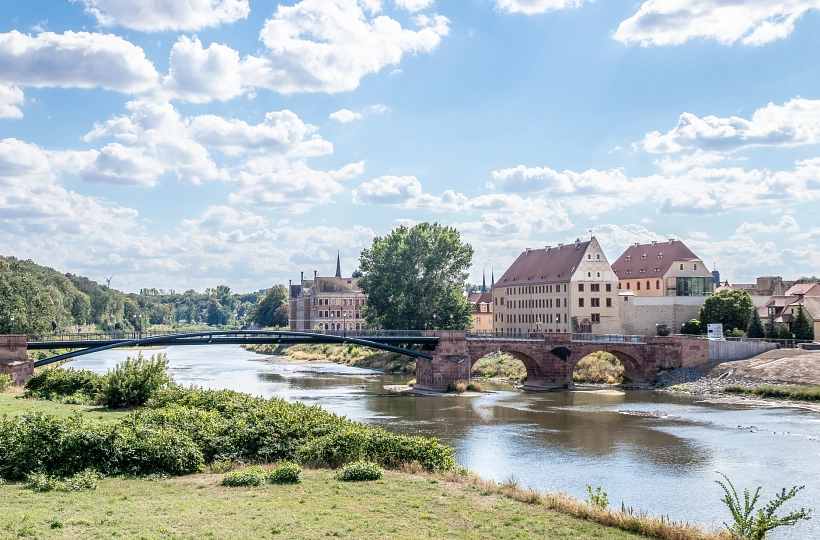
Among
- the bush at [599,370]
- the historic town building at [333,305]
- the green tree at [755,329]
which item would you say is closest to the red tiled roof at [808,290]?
the green tree at [755,329]

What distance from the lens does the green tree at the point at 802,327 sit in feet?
241

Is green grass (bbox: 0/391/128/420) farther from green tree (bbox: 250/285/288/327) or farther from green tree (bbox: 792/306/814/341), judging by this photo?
green tree (bbox: 250/285/288/327)

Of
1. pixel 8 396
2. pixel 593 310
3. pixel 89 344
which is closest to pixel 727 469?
pixel 8 396

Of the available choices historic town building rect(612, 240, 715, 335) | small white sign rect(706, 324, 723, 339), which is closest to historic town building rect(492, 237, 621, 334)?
historic town building rect(612, 240, 715, 335)

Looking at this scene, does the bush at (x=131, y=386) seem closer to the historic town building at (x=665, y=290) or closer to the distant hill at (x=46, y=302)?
the distant hill at (x=46, y=302)

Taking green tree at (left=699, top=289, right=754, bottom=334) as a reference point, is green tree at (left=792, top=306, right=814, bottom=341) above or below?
below

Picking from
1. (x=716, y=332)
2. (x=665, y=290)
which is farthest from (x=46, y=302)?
(x=716, y=332)

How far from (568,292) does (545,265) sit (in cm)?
889

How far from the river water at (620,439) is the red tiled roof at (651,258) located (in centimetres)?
3254

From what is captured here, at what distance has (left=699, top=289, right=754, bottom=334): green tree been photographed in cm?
8081

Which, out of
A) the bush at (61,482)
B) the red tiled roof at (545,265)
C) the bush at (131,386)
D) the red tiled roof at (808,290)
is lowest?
the bush at (61,482)

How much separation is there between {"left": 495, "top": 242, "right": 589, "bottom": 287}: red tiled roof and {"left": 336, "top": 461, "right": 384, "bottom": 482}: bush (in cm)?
7156

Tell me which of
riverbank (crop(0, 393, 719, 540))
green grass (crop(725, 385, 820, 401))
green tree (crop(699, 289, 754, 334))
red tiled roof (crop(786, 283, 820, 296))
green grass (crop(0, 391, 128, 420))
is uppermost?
red tiled roof (crop(786, 283, 820, 296))

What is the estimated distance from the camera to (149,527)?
17.0 meters
